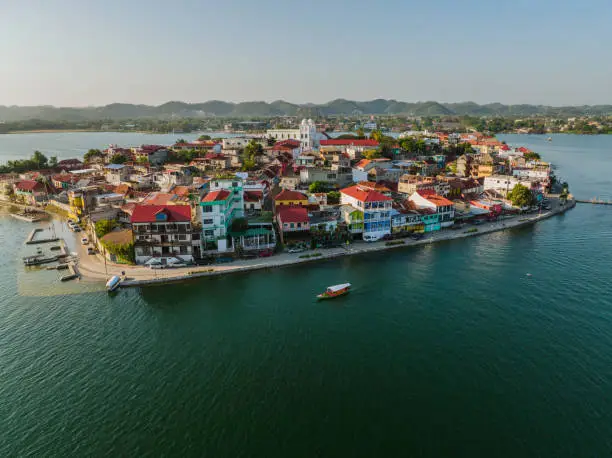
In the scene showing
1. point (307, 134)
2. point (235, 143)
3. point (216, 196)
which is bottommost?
point (216, 196)

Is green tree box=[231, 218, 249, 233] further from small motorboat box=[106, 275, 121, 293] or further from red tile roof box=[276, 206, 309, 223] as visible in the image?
small motorboat box=[106, 275, 121, 293]

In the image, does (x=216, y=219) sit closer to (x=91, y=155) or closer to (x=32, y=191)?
(x=32, y=191)

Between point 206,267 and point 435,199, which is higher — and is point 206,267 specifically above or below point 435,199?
below

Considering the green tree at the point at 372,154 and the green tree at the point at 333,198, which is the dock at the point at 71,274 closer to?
the green tree at the point at 333,198

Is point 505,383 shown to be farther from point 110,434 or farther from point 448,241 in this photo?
point 448,241

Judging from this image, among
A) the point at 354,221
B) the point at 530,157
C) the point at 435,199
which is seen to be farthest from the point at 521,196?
the point at 530,157

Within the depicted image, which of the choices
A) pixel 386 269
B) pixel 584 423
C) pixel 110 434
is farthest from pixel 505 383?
pixel 110 434
